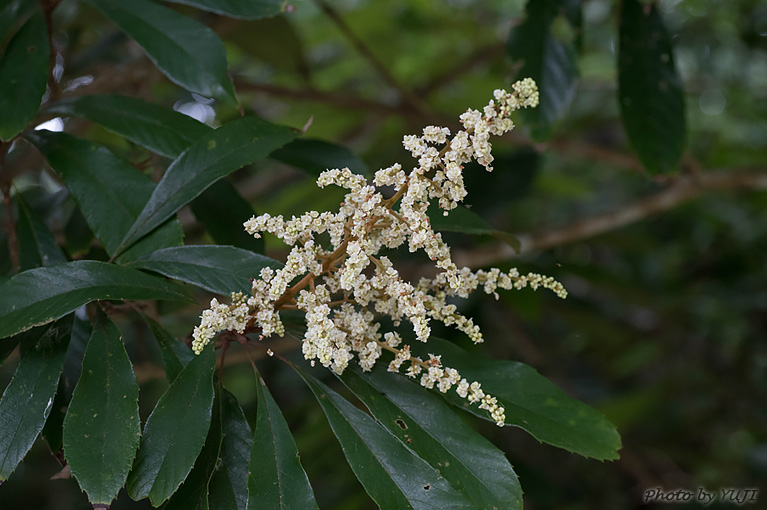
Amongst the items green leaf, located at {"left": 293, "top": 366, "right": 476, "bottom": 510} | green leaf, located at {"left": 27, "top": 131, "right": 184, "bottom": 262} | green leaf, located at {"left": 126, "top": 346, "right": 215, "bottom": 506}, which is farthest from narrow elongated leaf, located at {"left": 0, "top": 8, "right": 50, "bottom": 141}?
green leaf, located at {"left": 293, "top": 366, "right": 476, "bottom": 510}

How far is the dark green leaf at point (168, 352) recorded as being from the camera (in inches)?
29.9

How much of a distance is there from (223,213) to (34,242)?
0.30 m

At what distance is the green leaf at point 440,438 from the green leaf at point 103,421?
0.81 feet

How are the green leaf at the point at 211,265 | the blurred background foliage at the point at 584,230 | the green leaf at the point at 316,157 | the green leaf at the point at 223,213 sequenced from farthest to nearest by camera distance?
the blurred background foliage at the point at 584,230, the green leaf at the point at 316,157, the green leaf at the point at 223,213, the green leaf at the point at 211,265

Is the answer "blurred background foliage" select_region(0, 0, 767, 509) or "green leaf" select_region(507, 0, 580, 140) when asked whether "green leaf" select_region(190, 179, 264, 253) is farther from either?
"blurred background foliage" select_region(0, 0, 767, 509)

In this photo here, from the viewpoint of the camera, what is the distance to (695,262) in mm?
2975

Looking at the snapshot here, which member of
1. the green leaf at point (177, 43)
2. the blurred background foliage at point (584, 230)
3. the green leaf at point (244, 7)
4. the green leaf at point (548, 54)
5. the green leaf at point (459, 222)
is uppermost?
the green leaf at point (548, 54)

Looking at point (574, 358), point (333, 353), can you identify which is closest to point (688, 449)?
point (574, 358)

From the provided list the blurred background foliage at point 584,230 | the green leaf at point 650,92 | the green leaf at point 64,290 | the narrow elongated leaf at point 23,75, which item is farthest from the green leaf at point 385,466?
the blurred background foliage at point 584,230

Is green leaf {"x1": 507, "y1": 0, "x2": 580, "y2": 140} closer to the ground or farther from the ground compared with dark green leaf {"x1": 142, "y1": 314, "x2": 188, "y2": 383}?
farther from the ground

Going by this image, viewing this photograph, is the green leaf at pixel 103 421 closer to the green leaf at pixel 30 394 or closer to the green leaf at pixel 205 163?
the green leaf at pixel 30 394

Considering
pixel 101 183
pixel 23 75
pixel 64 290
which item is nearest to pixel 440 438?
pixel 64 290

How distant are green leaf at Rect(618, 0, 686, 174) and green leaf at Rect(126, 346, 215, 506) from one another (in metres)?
0.97

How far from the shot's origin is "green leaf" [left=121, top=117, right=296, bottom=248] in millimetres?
817
